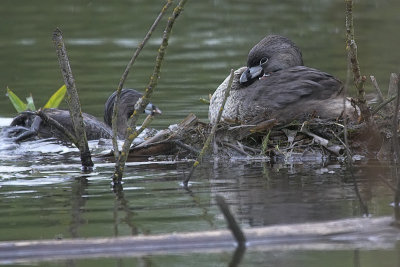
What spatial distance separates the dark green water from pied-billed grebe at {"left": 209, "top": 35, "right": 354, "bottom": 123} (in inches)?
23.8

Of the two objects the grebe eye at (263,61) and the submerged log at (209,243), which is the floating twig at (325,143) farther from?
the submerged log at (209,243)

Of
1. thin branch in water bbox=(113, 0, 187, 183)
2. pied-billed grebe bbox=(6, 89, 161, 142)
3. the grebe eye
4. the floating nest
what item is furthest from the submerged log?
pied-billed grebe bbox=(6, 89, 161, 142)

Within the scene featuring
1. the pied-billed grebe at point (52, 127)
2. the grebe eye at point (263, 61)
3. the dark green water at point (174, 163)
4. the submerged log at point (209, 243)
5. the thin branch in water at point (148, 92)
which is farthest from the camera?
the pied-billed grebe at point (52, 127)

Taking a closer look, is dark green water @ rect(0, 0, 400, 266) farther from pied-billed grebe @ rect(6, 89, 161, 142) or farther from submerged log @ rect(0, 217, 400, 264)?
pied-billed grebe @ rect(6, 89, 161, 142)

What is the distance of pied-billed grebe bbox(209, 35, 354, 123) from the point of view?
334 inches

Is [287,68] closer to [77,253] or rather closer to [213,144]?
[213,144]

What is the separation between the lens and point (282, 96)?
338 inches

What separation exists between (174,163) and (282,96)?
1150mm

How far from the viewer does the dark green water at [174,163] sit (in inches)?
238

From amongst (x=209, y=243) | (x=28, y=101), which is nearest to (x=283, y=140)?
(x=209, y=243)

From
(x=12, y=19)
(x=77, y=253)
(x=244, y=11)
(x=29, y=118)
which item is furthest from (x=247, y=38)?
(x=77, y=253)

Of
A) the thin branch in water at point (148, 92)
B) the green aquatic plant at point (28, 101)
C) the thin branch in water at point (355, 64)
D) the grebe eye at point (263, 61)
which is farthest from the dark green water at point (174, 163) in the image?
the grebe eye at point (263, 61)

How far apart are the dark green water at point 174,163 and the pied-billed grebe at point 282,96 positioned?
1.98ft

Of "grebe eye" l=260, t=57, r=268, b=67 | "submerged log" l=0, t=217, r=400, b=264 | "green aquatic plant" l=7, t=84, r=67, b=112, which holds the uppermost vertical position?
"grebe eye" l=260, t=57, r=268, b=67
